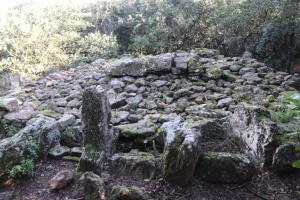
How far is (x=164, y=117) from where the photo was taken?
507 centimetres

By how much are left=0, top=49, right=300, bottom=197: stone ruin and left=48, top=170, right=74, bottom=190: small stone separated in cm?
22

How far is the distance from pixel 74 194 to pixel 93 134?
0.84 m

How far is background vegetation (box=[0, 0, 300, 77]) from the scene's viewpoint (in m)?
9.55

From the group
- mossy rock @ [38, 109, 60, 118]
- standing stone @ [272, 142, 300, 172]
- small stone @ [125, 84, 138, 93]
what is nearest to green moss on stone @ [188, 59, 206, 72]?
small stone @ [125, 84, 138, 93]

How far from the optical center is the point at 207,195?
3.22 metres

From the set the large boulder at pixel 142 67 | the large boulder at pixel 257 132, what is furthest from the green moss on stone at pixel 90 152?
the large boulder at pixel 142 67

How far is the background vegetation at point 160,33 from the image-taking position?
955 cm

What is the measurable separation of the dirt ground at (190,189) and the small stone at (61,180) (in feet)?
0.20

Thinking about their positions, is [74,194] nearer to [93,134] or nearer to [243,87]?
[93,134]

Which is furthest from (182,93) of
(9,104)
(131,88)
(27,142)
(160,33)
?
(160,33)

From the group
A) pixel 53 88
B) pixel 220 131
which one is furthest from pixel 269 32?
pixel 53 88

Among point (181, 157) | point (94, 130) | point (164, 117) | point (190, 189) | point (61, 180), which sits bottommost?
point (190, 189)

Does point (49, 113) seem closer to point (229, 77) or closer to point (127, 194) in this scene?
point (127, 194)

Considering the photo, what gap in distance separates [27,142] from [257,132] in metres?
3.31
